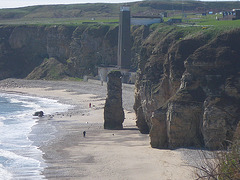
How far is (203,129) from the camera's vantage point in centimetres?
3359

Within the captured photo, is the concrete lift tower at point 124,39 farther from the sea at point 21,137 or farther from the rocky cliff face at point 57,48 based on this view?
the sea at point 21,137

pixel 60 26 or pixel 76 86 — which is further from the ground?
pixel 60 26

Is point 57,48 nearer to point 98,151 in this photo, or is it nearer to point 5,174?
point 98,151

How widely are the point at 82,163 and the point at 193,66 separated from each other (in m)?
9.70

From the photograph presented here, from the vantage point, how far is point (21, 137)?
45.5m

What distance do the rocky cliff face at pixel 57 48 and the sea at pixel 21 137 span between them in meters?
22.9

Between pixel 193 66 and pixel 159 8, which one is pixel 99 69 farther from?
pixel 159 8

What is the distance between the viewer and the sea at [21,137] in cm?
3303

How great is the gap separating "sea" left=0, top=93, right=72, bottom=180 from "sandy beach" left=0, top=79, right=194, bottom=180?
72cm

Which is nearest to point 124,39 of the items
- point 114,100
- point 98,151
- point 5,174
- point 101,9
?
point 114,100

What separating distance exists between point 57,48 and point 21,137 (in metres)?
67.3

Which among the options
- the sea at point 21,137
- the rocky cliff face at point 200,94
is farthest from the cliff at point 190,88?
the sea at point 21,137

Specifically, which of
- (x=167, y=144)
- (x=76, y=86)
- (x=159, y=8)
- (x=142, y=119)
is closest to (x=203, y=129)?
(x=167, y=144)

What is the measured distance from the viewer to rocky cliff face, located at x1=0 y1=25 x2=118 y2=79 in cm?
10100
